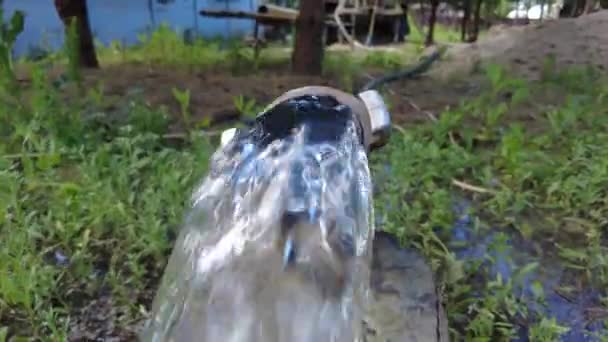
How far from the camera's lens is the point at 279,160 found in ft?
4.24

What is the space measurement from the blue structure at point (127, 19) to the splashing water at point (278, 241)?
5321 mm

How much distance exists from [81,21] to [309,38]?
4.81 ft

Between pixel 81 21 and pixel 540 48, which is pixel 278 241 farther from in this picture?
pixel 540 48

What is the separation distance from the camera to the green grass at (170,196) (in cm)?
170

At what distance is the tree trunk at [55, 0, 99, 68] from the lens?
3787mm

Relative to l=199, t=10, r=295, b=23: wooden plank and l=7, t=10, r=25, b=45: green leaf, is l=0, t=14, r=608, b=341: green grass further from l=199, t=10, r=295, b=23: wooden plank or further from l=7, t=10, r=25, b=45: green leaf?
l=199, t=10, r=295, b=23: wooden plank

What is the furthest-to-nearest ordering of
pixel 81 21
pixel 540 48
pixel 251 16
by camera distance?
pixel 251 16, pixel 540 48, pixel 81 21

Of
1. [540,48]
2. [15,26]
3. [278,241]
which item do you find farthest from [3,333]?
[540,48]

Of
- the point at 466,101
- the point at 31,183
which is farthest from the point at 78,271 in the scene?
the point at 466,101

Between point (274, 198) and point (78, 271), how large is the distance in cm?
87

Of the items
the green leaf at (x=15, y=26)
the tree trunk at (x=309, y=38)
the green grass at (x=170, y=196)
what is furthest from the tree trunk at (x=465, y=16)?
the green leaf at (x=15, y=26)

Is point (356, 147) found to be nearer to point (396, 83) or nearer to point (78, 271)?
point (78, 271)

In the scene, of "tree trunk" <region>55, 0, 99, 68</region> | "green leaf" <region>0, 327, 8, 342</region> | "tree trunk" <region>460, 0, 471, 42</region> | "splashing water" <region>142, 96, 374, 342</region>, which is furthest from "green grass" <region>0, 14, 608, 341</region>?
"tree trunk" <region>460, 0, 471, 42</region>

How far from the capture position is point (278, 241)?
106cm
